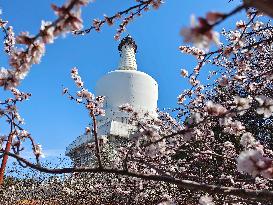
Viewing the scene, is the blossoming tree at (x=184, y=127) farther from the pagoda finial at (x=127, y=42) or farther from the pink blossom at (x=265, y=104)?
the pagoda finial at (x=127, y=42)

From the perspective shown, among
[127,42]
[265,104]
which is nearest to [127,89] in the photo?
[127,42]

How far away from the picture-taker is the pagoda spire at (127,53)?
34.8m

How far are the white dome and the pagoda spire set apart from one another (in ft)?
7.40

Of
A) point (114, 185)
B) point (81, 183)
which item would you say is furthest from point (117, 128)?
point (114, 185)

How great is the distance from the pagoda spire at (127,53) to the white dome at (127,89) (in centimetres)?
225

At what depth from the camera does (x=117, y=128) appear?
23828 millimetres

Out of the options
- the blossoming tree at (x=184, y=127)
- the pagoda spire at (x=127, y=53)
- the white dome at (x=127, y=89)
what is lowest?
the blossoming tree at (x=184, y=127)

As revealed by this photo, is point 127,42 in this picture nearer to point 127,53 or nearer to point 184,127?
point 127,53

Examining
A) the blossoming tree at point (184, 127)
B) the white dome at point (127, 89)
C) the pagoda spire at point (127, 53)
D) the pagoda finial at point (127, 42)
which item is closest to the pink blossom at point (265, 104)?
the blossoming tree at point (184, 127)

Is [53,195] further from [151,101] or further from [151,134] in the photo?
[151,101]

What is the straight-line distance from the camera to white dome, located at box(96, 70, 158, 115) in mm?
30875

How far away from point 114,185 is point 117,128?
49.7ft

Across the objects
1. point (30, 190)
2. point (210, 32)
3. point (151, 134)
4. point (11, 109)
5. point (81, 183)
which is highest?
point (30, 190)

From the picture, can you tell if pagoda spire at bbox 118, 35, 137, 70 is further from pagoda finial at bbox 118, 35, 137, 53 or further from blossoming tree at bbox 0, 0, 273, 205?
blossoming tree at bbox 0, 0, 273, 205
